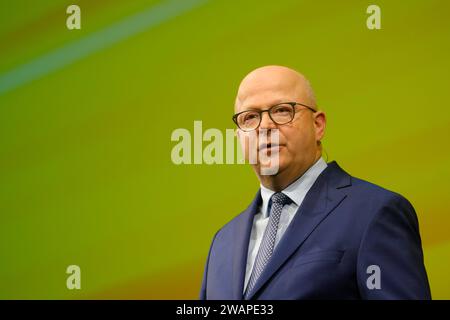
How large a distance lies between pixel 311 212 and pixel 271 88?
42cm

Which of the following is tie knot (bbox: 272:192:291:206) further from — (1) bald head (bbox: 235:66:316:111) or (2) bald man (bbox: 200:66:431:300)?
(1) bald head (bbox: 235:66:316:111)

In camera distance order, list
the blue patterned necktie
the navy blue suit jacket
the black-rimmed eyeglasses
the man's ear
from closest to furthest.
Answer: the navy blue suit jacket
the blue patterned necktie
the black-rimmed eyeglasses
the man's ear

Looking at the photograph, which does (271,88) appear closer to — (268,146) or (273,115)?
(273,115)

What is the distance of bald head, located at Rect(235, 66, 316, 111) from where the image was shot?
2064 millimetres

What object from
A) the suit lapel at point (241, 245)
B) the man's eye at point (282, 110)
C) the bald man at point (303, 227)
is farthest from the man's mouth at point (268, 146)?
the suit lapel at point (241, 245)

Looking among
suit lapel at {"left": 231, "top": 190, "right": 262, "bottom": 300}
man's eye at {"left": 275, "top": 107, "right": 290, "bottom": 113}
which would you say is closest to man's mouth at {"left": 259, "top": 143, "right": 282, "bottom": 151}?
man's eye at {"left": 275, "top": 107, "right": 290, "bottom": 113}

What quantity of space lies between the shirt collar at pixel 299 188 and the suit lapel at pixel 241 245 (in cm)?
5

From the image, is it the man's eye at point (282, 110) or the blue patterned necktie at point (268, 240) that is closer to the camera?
the blue patterned necktie at point (268, 240)

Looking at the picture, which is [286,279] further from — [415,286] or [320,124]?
[320,124]

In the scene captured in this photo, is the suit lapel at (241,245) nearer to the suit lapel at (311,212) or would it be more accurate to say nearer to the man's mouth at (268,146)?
the suit lapel at (311,212)

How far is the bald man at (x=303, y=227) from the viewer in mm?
1778

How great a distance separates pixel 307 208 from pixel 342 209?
0.34 ft

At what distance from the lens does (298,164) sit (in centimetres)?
209

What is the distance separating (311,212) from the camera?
76.6 inches
